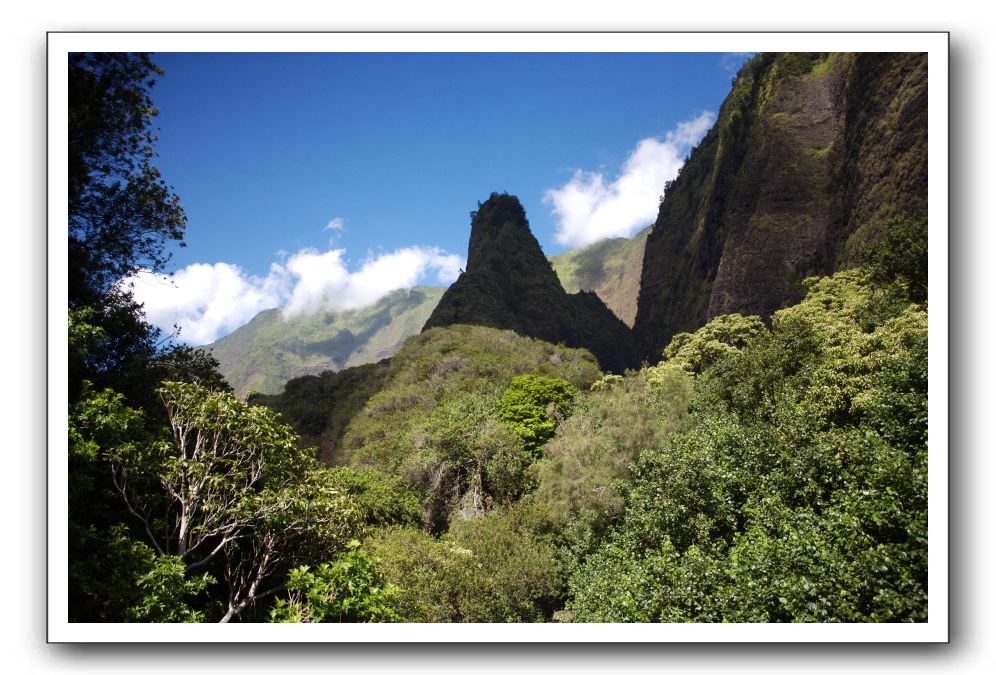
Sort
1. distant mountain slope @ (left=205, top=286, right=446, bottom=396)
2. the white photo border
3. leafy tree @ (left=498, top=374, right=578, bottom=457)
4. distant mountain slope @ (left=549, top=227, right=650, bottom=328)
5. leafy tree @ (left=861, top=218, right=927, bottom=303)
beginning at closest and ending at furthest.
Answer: the white photo border → leafy tree @ (left=861, top=218, right=927, bottom=303) → leafy tree @ (left=498, top=374, right=578, bottom=457) → distant mountain slope @ (left=549, top=227, right=650, bottom=328) → distant mountain slope @ (left=205, top=286, right=446, bottom=396)

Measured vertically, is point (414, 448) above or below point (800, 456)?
below

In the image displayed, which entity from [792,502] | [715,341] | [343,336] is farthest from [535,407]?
[343,336]

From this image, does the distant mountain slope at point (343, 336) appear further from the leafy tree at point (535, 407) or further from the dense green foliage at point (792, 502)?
the dense green foliage at point (792, 502)

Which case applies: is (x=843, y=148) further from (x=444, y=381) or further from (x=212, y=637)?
(x=212, y=637)

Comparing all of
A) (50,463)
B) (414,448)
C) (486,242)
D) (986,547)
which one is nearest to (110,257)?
(50,463)

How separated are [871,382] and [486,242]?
6010 centimetres

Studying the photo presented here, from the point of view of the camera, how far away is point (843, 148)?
85.4ft

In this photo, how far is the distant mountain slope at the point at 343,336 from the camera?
114 m

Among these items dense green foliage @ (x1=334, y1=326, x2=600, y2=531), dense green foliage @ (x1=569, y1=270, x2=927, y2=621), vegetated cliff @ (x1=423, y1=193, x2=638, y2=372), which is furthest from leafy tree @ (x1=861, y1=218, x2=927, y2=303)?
vegetated cliff @ (x1=423, y1=193, x2=638, y2=372)

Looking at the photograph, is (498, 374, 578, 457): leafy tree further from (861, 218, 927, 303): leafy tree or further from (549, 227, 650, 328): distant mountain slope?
(549, 227, 650, 328): distant mountain slope

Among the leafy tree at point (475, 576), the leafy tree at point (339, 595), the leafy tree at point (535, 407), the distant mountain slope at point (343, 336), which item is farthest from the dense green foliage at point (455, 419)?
the distant mountain slope at point (343, 336)

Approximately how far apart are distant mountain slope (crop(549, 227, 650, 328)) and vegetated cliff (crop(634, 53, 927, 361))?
5731 cm

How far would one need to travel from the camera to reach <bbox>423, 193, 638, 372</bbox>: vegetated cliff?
54.8 meters
